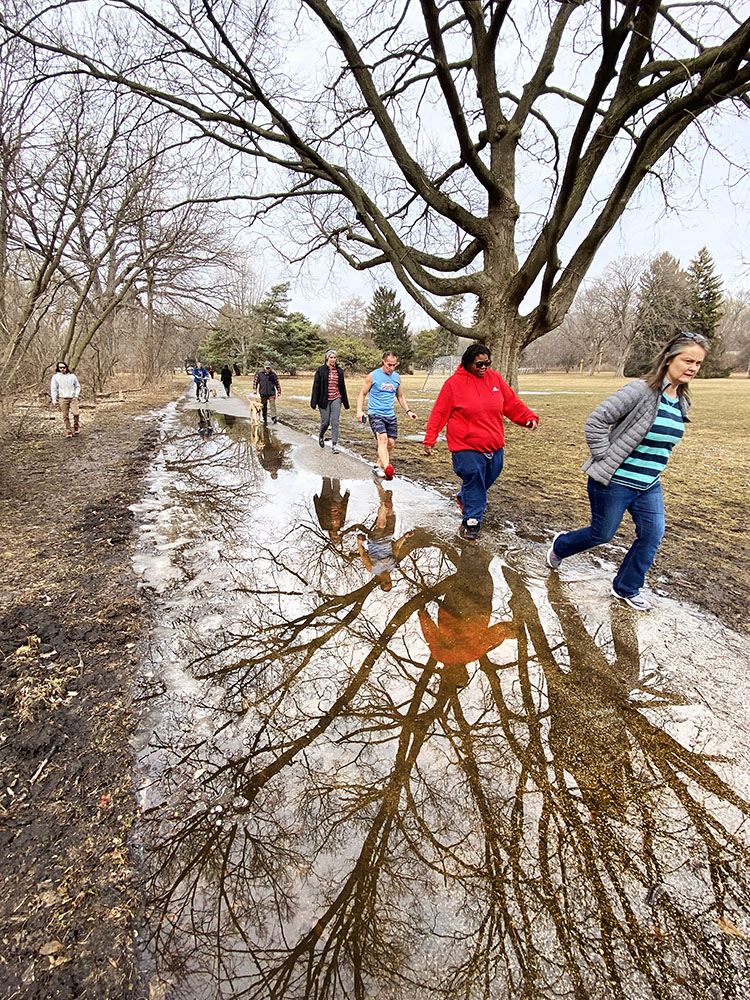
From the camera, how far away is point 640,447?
3.48 meters

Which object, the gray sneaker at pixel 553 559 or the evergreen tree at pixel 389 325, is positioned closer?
the gray sneaker at pixel 553 559

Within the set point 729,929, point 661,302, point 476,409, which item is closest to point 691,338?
point 476,409

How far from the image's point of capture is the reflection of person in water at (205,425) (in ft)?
40.4

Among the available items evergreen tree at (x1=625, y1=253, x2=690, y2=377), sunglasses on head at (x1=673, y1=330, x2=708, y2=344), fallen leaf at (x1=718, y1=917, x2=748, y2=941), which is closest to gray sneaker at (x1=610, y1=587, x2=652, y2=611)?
sunglasses on head at (x1=673, y1=330, x2=708, y2=344)

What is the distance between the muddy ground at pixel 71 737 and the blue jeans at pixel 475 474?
800mm

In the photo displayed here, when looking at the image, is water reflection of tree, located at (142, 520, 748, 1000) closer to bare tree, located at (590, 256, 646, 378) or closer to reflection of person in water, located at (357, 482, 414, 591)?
reflection of person in water, located at (357, 482, 414, 591)

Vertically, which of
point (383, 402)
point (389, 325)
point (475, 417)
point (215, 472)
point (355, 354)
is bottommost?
point (215, 472)

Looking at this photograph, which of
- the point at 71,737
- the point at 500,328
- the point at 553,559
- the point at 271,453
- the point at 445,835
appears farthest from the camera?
the point at 500,328

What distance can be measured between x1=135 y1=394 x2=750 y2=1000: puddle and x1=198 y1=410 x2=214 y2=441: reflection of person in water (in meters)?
8.92

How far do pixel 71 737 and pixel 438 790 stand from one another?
1872mm

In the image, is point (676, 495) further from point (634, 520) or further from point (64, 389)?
point (64, 389)

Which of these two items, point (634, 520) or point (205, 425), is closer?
point (634, 520)

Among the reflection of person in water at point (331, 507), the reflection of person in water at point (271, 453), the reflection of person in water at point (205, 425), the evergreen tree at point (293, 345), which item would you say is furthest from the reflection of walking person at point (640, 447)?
the evergreen tree at point (293, 345)

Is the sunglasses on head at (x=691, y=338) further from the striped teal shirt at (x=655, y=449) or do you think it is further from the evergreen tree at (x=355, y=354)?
the evergreen tree at (x=355, y=354)
